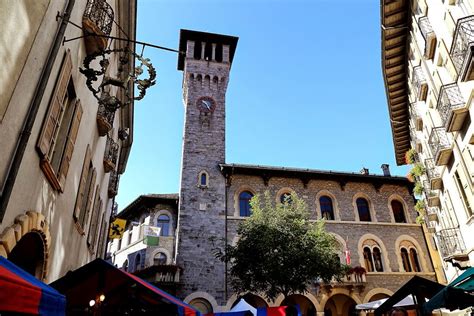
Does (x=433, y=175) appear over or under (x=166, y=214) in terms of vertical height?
→ under

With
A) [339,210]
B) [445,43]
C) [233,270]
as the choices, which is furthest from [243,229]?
[445,43]

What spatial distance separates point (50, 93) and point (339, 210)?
A: 20492 millimetres

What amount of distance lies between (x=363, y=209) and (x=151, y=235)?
14.4 meters

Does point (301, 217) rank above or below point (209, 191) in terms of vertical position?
below

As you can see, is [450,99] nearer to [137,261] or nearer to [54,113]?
[54,113]

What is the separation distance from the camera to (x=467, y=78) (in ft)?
30.1

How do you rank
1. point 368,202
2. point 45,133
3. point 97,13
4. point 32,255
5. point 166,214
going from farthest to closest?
point 368,202 → point 166,214 → point 97,13 → point 32,255 → point 45,133

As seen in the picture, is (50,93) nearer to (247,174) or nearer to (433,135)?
(433,135)

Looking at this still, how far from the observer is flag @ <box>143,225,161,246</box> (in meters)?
21.5

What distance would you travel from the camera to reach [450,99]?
10719mm

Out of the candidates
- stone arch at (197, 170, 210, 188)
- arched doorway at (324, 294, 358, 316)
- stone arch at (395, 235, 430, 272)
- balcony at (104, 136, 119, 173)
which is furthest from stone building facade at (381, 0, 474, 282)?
balcony at (104, 136, 119, 173)

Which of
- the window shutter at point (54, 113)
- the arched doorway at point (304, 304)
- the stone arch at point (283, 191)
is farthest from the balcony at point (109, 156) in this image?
the arched doorway at point (304, 304)

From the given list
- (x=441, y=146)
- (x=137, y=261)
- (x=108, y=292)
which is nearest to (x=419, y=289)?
(x=441, y=146)

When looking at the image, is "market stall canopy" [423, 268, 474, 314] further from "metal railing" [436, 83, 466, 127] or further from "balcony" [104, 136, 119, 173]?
"balcony" [104, 136, 119, 173]
